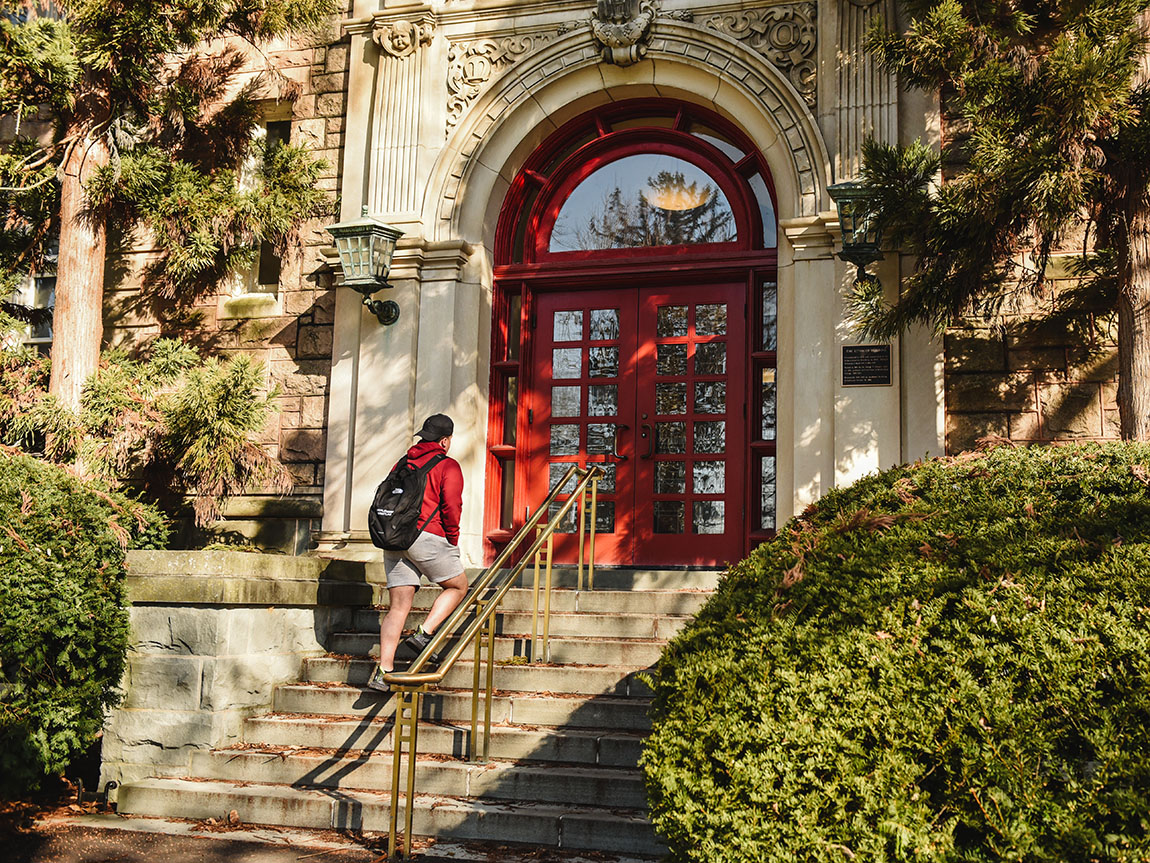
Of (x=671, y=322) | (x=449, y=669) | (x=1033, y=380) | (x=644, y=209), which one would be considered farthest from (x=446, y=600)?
(x=1033, y=380)

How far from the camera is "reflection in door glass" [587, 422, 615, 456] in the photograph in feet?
30.6

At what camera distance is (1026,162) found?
6145 millimetres

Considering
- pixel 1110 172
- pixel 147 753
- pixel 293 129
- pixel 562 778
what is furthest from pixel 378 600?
pixel 1110 172

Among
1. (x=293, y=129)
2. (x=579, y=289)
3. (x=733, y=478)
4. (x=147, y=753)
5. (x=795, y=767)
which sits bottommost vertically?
(x=147, y=753)

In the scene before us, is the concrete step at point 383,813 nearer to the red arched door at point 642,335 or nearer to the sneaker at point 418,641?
the sneaker at point 418,641

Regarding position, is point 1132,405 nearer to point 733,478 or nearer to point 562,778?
point 733,478

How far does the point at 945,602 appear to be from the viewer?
3.58 metres

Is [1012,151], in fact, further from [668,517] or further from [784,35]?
[668,517]

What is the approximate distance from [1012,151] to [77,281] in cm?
719

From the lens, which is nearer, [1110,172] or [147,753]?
[147,753]

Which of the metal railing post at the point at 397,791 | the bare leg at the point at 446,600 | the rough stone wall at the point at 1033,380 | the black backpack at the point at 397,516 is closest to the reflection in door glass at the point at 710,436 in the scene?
the rough stone wall at the point at 1033,380

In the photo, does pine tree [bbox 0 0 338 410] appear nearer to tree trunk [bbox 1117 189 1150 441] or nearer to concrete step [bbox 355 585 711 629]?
concrete step [bbox 355 585 711 629]

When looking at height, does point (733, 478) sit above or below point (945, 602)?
above

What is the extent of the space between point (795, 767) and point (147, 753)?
13.8 ft
